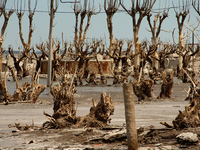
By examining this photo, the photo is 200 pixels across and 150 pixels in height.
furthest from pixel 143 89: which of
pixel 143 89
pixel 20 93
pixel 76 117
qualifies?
pixel 76 117

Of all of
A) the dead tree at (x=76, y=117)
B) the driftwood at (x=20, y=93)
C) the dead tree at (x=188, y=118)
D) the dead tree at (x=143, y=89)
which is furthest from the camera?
the dead tree at (x=143, y=89)

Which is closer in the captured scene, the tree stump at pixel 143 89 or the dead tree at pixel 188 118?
the dead tree at pixel 188 118

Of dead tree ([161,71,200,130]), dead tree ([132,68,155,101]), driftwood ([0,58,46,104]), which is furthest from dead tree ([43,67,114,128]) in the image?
dead tree ([132,68,155,101])

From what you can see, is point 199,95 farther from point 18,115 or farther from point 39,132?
point 18,115

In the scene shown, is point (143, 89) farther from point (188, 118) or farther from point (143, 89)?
point (188, 118)

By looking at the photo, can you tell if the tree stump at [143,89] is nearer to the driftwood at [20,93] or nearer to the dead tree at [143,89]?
the dead tree at [143,89]

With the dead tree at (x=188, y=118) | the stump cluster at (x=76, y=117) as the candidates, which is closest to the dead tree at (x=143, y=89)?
the stump cluster at (x=76, y=117)

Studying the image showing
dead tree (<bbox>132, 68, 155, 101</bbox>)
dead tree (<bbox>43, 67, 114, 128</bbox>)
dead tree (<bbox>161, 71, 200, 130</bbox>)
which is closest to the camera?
dead tree (<bbox>161, 71, 200, 130</bbox>)

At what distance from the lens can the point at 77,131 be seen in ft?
24.2

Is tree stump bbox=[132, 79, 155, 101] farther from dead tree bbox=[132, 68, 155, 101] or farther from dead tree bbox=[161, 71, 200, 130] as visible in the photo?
dead tree bbox=[161, 71, 200, 130]

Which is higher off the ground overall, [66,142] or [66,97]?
[66,97]

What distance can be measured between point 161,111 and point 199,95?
438 cm

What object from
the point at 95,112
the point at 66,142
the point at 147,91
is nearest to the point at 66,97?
the point at 95,112

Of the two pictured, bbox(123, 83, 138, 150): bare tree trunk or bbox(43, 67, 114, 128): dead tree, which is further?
bbox(43, 67, 114, 128): dead tree
